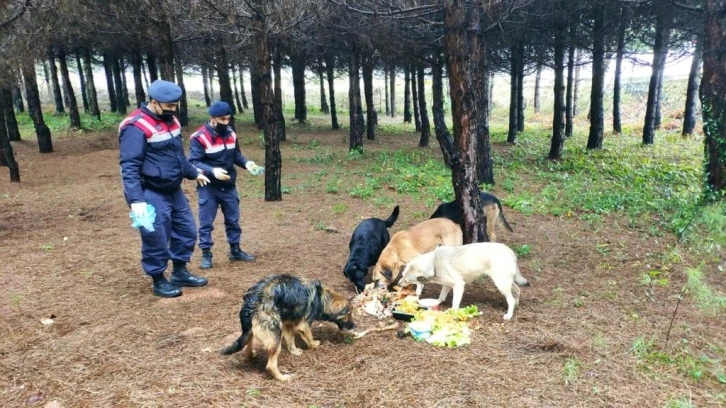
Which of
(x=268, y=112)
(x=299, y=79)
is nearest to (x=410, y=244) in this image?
(x=268, y=112)

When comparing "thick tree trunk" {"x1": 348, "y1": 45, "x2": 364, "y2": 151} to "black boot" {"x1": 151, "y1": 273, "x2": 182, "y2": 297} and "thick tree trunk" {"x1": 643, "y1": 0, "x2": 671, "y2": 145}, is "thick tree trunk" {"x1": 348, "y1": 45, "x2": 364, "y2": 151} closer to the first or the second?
"thick tree trunk" {"x1": 643, "y1": 0, "x2": 671, "y2": 145}

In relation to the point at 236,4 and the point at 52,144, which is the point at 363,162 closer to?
→ the point at 236,4

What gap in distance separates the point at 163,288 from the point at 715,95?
999 cm

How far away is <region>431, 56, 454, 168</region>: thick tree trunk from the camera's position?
1291cm

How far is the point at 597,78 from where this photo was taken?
1666 centimetres

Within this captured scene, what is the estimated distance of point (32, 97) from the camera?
15820 mm

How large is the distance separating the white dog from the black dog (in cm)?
77

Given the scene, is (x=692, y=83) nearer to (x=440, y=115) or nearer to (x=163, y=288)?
(x=440, y=115)

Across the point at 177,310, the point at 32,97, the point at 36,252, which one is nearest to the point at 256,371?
the point at 177,310

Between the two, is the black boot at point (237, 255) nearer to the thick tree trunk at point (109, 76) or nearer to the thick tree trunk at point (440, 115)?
the thick tree trunk at point (440, 115)

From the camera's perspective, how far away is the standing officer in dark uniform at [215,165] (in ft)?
21.7

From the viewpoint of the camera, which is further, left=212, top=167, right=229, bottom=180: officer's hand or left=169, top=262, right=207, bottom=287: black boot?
left=212, top=167, right=229, bottom=180: officer's hand

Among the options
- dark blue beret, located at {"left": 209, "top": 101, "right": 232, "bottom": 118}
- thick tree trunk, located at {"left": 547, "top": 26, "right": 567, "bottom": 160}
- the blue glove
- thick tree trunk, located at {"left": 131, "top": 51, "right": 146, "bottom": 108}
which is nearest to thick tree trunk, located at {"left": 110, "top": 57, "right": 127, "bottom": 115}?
thick tree trunk, located at {"left": 131, "top": 51, "right": 146, "bottom": 108}

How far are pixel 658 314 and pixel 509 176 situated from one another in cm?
904
